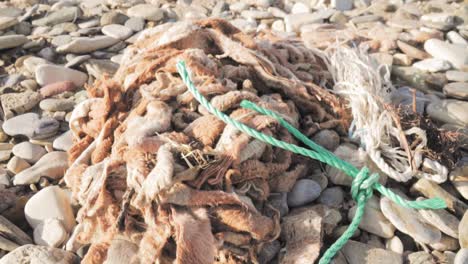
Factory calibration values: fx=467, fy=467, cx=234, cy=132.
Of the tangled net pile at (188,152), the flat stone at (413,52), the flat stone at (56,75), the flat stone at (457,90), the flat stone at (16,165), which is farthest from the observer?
the flat stone at (413,52)

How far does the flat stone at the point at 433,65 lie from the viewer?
2729 mm

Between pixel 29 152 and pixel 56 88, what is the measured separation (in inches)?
22.0

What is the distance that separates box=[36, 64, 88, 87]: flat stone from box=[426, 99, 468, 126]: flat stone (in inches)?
78.0

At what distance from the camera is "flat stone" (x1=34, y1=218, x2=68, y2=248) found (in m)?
1.80

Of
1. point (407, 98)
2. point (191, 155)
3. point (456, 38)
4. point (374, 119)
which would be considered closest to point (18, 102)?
point (191, 155)

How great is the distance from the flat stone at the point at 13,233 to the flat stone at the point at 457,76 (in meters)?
2.32

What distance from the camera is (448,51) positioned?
2834mm

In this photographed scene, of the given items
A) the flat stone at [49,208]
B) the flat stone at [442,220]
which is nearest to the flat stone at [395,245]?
the flat stone at [442,220]

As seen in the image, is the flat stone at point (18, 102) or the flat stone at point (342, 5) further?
the flat stone at point (342, 5)

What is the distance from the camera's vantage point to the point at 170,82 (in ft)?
6.47

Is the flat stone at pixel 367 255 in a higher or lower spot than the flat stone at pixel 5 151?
higher

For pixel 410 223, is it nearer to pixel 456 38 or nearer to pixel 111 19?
pixel 456 38

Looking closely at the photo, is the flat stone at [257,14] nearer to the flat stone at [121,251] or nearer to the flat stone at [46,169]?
the flat stone at [46,169]

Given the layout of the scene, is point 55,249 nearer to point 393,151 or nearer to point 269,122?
point 269,122
